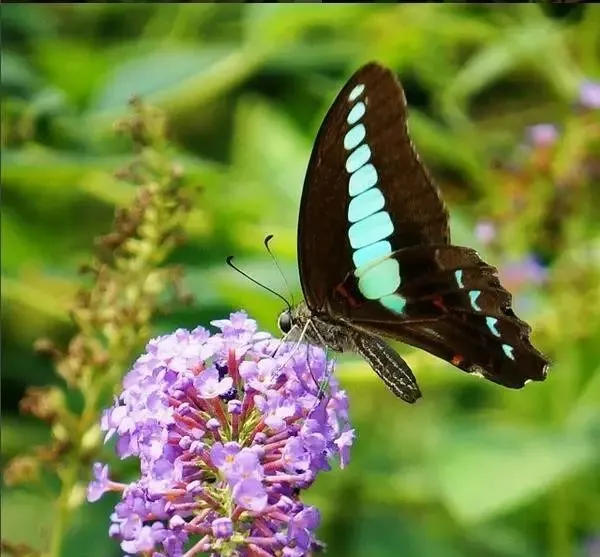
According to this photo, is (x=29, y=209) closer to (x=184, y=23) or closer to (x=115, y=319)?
(x=184, y=23)

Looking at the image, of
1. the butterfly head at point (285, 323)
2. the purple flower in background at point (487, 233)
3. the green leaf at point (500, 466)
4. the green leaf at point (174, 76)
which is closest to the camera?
the butterfly head at point (285, 323)

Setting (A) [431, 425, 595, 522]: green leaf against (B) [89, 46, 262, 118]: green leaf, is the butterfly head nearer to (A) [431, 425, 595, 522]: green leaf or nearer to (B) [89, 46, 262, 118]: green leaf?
(A) [431, 425, 595, 522]: green leaf

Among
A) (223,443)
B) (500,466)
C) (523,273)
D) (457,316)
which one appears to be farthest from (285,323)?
(523,273)

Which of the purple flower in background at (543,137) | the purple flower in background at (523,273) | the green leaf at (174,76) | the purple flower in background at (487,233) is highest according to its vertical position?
the green leaf at (174,76)

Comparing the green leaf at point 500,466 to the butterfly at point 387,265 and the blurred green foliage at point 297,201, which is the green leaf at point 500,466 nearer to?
the blurred green foliage at point 297,201

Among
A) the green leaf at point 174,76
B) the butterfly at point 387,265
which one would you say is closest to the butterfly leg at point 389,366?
the butterfly at point 387,265

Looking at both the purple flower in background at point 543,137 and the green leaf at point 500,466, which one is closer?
the green leaf at point 500,466

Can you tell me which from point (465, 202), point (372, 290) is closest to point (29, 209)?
point (465, 202)

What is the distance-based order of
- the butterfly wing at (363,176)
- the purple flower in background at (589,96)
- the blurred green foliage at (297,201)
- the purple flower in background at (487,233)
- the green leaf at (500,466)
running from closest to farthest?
the butterfly wing at (363,176) < the green leaf at (500,466) < the blurred green foliage at (297,201) < the purple flower in background at (487,233) < the purple flower in background at (589,96)

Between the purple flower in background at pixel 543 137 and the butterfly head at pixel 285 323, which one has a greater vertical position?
the purple flower in background at pixel 543 137

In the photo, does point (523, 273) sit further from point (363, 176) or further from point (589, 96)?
point (363, 176)
